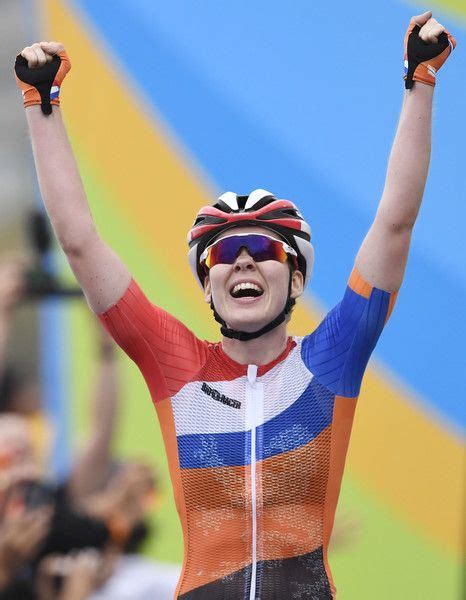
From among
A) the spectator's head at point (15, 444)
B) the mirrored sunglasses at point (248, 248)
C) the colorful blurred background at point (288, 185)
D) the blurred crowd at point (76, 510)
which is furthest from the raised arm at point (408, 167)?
the spectator's head at point (15, 444)

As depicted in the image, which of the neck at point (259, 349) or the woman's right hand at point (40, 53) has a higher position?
the woman's right hand at point (40, 53)

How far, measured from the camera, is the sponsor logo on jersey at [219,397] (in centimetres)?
300

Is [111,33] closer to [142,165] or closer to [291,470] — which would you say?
[142,165]

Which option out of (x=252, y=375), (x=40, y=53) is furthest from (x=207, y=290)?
(x=40, y=53)

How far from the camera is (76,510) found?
5051 millimetres

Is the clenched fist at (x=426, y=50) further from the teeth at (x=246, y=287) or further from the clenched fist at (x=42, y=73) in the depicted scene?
the clenched fist at (x=42, y=73)

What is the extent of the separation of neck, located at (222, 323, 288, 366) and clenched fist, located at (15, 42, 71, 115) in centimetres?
78

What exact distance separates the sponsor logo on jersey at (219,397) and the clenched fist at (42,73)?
2.66ft

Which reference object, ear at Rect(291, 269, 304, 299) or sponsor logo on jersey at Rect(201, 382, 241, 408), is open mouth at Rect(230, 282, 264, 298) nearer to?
ear at Rect(291, 269, 304, 299)

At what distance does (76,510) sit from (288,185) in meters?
1.70

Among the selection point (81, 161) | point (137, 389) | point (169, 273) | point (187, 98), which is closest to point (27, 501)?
point (137, 389)

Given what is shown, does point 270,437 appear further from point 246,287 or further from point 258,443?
point 246,287

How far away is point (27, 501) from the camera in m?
5.02

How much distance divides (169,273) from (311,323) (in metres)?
0.67
